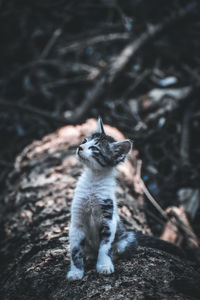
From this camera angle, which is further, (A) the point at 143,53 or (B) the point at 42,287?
(A) the point at 143,53

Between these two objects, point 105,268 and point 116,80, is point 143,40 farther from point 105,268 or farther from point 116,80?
point 105,268

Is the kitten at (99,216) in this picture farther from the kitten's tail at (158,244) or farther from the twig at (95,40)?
the twig at (95,40)

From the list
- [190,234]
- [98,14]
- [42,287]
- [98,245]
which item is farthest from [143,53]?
[42,287]

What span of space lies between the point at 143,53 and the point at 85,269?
5.49 m

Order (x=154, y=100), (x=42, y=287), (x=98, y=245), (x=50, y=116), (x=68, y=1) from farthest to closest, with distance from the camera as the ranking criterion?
(x=68, y=1)
(x=154, y=100)
(x=50, y=116)
(x=98, y=245)
(x=42, y=287)

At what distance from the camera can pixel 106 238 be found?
271 cm

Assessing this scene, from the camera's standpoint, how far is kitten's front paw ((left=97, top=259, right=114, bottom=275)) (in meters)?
2.41

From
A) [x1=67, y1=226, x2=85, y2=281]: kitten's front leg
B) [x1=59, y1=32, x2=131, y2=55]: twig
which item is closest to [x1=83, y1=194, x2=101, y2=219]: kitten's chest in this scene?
[x1=67, y1=226, x2=85, y2=281]: kitten's front leg

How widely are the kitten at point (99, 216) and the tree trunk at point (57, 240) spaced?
12cm

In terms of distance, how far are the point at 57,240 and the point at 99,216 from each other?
1.76ft

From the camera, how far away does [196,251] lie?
11.9 ft

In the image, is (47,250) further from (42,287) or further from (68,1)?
(68,1)

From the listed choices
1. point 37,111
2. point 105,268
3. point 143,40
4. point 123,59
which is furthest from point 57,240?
point 143,40

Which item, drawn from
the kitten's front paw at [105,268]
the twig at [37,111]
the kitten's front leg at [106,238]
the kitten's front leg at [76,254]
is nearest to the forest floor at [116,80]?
the twig at [37,111]
